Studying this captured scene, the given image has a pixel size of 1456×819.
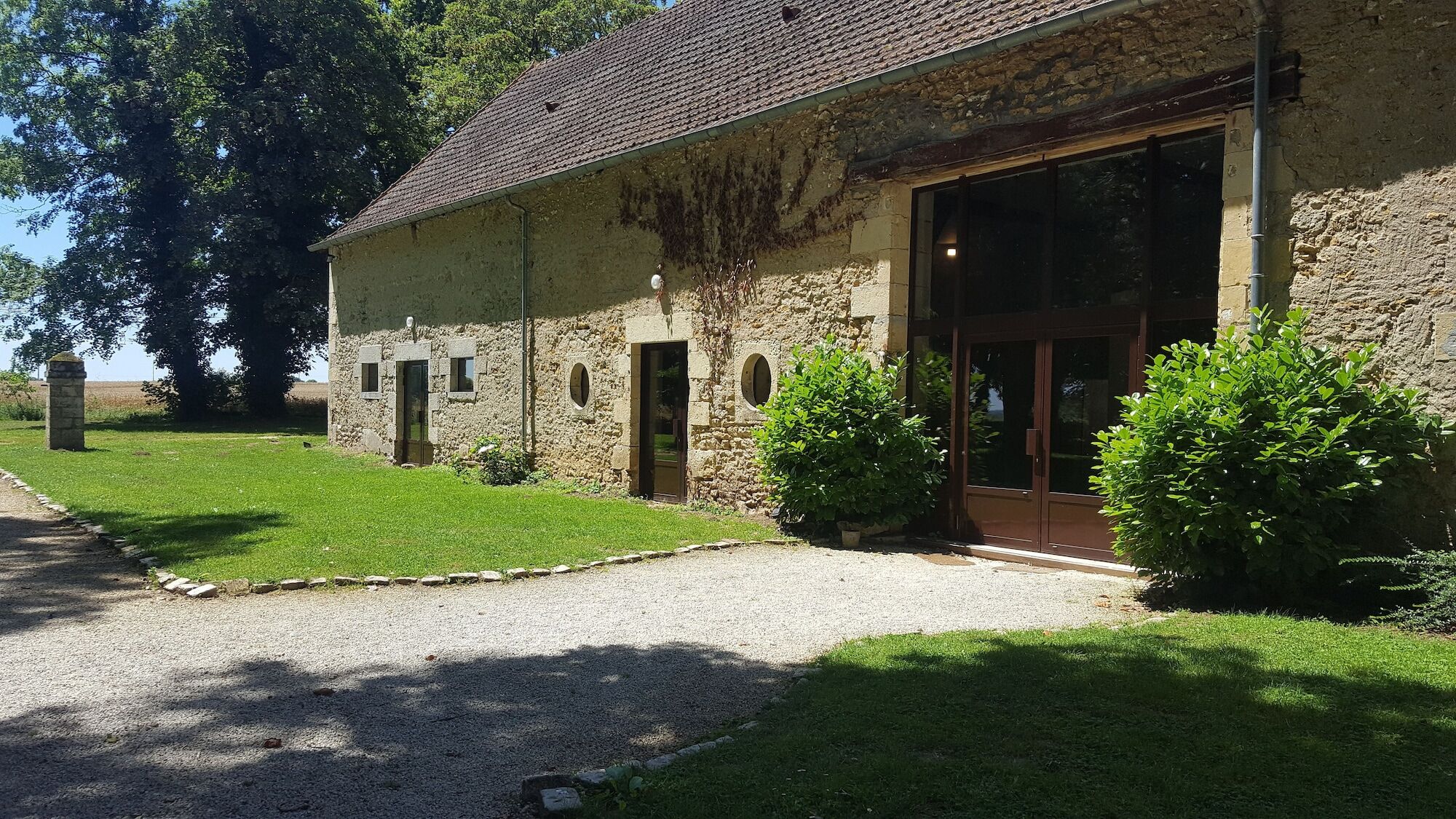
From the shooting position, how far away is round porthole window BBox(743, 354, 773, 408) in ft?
33.3

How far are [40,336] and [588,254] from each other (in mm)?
22328

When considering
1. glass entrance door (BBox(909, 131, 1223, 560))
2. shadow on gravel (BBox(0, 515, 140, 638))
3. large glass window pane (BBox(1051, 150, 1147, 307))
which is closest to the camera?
shadow on gravel (BBox(0, 515, 140, 638))

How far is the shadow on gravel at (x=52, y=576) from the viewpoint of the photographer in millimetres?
5691

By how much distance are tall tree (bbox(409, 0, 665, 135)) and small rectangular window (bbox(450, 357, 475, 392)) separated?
14294 millimetres

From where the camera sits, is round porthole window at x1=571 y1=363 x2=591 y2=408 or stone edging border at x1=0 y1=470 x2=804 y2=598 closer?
stone edging border at x1=0 y1=470 x2=804 y2=598

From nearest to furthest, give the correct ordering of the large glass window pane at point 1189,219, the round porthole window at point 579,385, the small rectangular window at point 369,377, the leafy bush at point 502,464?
the large glass window pane at point 1189,219 < the round porthole window at point 579,385 < the leafy bush at point 502,464 < the small rectangular window at point 369,377

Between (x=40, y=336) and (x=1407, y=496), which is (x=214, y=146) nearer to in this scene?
(x=40, y=336)

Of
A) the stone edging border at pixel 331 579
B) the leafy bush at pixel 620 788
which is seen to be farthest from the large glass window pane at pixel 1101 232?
the leafy bush at pixel 620 788

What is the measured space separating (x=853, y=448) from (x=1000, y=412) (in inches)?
52.0

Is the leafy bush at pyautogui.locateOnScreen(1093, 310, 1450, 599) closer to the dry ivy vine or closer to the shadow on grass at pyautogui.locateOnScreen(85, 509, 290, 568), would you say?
the dry ivy vine

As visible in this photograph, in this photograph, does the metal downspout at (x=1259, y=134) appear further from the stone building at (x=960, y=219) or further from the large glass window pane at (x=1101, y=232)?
the large glass window pane at (x=1101, y=232)

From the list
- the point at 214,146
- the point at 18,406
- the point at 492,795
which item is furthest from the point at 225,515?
the point at 18,406

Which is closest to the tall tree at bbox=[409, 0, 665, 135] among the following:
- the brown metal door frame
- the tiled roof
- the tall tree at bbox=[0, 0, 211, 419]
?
the tall tree at bbox=[0, 0, 211, 419]

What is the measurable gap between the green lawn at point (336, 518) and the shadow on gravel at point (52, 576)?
34 centimetres
